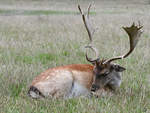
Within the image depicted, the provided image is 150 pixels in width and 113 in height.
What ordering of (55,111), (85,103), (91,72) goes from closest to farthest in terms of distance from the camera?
(55,111) → (85,103) → (91,72)

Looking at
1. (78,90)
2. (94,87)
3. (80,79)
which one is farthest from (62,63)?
(94,87)

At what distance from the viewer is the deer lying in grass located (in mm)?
5344

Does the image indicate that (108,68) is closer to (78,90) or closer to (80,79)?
(80,79)

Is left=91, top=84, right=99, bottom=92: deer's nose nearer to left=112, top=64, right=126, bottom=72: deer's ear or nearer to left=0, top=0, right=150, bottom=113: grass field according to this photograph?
left=0, top=0, right=150, bottom=113: grass field

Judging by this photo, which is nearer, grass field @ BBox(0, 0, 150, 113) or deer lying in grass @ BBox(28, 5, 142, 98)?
grass field @ BBox(0, 0, 150, 113)

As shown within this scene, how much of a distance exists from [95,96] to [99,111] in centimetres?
99

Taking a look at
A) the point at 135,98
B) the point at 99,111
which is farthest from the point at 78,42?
the point at 99,111

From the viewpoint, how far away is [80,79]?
5828 millimetres

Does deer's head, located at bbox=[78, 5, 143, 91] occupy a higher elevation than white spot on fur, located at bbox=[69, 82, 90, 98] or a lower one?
higher

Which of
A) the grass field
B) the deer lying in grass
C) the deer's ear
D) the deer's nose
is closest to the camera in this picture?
the grass field

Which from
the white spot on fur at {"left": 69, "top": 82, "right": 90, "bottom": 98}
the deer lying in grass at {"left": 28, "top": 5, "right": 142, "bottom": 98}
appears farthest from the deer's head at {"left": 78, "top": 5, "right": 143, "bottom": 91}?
the white spot on fur at {"left": 69, "top": 82, "right": 90, "bottom": 98}

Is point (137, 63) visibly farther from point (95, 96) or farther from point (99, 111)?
point (99, 111)

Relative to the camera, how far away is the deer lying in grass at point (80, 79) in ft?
17.5

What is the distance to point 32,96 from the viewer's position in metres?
5.27
